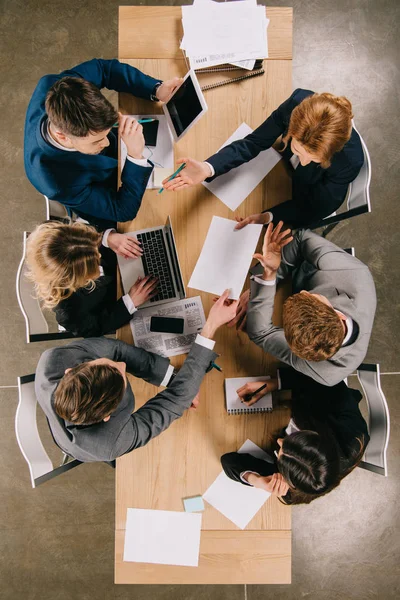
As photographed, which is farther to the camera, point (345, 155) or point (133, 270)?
point (133, 270)

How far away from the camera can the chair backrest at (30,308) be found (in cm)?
184

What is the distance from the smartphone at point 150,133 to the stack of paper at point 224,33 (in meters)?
0.32

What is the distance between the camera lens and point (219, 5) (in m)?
1.89

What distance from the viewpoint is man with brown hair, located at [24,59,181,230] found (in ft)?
4.90

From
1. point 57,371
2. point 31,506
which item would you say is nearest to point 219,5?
point 57,371

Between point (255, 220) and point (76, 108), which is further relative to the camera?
point (255, 220)

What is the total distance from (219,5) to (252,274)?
117 centimetres

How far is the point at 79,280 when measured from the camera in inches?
65.7

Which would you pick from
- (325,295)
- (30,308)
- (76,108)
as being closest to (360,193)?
(325,295)

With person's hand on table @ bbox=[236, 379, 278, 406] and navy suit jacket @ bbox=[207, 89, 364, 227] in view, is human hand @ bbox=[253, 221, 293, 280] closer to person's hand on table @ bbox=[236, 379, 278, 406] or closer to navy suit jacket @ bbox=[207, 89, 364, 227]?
navy suit jacket @ bbox=[207, 89, 364, 227]

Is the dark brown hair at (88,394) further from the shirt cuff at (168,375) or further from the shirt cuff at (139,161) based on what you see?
the shirt cuff at (139,161)

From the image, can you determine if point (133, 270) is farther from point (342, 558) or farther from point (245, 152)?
point (342, 558)

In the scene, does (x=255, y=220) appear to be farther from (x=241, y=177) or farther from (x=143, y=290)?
(x=143, y=290)

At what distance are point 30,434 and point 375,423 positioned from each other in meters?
1.44
